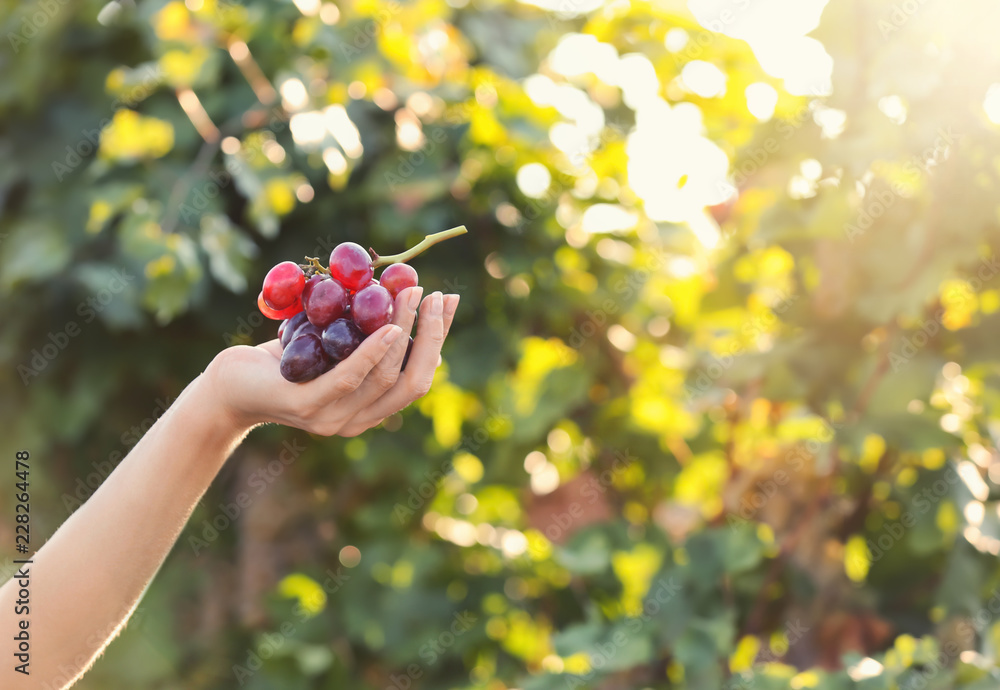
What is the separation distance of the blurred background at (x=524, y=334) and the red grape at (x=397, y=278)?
2.36 ft

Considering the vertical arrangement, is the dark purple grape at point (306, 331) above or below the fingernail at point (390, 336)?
below

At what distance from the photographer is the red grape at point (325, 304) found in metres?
1.03

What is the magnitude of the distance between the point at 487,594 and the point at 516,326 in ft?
2.17

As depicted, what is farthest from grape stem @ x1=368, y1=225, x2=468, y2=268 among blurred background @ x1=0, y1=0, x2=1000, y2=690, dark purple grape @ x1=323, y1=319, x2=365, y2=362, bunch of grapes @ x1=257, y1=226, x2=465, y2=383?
blurred background @ x1=0, y1=0, x2=1000, y2=690

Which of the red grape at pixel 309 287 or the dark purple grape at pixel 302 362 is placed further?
the red grape at pixel 309 287

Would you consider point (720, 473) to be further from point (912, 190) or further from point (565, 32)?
point (565, 32)

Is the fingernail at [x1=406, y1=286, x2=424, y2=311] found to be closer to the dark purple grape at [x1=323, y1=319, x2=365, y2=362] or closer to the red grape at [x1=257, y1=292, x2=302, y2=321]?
the dark purple grape at [x1=323, y1=319, x2=365, y2=362]

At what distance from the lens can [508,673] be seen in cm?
200

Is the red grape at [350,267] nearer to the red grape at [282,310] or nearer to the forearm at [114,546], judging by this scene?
the red grape at [282,310]

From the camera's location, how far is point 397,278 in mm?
1090

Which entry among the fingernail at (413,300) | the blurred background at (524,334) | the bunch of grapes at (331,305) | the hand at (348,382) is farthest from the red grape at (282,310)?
the blurred background at (524,334)

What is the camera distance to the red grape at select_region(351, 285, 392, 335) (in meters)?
1.00

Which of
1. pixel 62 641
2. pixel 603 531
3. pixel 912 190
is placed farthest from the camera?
pixel 603 531

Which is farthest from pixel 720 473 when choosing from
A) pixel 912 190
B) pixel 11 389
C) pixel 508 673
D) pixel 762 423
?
pixel 11 389
